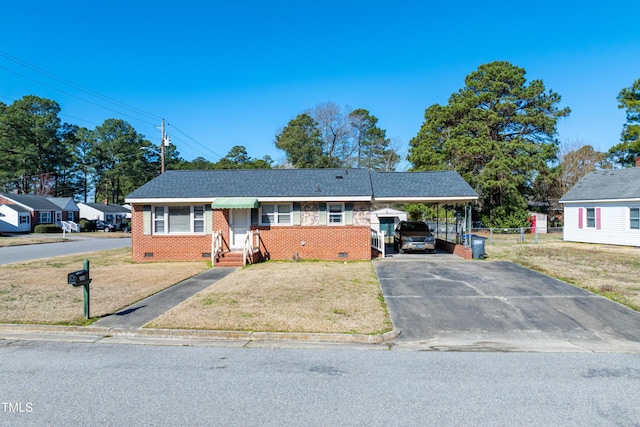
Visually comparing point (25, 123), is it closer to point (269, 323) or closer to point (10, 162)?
point (10, 162)

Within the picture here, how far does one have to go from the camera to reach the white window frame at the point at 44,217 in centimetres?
4589

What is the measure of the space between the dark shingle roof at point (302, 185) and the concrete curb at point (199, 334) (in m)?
9.78

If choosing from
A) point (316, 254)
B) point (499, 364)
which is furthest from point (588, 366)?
point (316, 254)

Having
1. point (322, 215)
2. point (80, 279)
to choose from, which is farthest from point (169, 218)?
point (80, 279)

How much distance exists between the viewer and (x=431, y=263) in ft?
52.0

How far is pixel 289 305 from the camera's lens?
8914mm

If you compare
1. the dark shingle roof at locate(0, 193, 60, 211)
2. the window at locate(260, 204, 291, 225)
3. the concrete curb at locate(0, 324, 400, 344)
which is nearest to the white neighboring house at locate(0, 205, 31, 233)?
the dark shingle roof at locate(0, 193, 60, 211)

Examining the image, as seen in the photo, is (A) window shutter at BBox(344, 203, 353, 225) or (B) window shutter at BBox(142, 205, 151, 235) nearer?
(A) window shutter at BBox(344, 203, 353, 225)

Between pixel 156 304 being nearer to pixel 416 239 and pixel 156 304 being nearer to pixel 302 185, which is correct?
pixel 302 185

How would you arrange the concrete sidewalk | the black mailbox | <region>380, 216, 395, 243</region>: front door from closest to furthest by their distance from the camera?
the black mailbox, the concrete sidewalk, <region>380, 216, 395, 243</region>: front door

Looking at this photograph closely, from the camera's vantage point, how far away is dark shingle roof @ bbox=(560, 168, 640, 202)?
23.4 metres

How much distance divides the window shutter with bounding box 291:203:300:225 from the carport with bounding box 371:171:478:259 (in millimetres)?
3648

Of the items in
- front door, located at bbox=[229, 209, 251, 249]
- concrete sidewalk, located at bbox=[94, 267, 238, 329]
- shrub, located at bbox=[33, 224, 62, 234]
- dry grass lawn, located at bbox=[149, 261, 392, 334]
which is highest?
front door, located at bbox=[229, 209, 251, 249]

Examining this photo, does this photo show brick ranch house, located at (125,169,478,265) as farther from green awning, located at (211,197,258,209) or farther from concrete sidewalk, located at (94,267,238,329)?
concrete sidewalk, located at (94,267,238,329)
